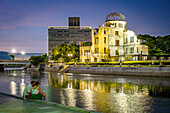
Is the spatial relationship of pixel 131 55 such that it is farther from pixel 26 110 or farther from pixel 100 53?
pixel 26 110

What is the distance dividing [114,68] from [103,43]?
29714 mm

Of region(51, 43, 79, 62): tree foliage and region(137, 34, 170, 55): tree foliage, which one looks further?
region(51, 43, 79, 62): tree foliage

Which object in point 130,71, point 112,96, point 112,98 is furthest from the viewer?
point 130,71

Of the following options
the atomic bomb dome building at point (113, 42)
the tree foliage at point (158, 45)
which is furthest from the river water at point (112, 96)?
the tree foliage at point (158, 45)

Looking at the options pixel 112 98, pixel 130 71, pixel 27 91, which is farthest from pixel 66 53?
pixel 27 91

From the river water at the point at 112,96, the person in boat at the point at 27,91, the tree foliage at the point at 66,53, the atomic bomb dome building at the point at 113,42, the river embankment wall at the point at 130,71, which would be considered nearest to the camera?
the person in boat at the point at 27,91

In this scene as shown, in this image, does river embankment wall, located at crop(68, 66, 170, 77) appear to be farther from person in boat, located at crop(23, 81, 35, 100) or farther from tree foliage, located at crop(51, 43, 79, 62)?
person in boat, located at crop(23, 81, 35, 100)

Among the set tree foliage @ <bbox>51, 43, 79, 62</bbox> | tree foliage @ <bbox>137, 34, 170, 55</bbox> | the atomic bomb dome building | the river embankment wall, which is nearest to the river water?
the river embankment wall

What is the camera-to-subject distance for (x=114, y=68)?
220ft

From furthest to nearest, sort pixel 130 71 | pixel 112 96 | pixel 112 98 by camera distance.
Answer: pixel 130 71 → pixel 112 96 → pixel 112 98

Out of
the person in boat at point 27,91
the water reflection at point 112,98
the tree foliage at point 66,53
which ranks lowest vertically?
the water reflection at point 112,98

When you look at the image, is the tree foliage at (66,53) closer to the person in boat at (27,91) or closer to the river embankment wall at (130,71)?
the river embankment wall at (130,71)

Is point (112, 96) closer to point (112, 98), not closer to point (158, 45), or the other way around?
point (112, 98)

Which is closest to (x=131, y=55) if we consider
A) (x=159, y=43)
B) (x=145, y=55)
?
(x=145, y=55)
